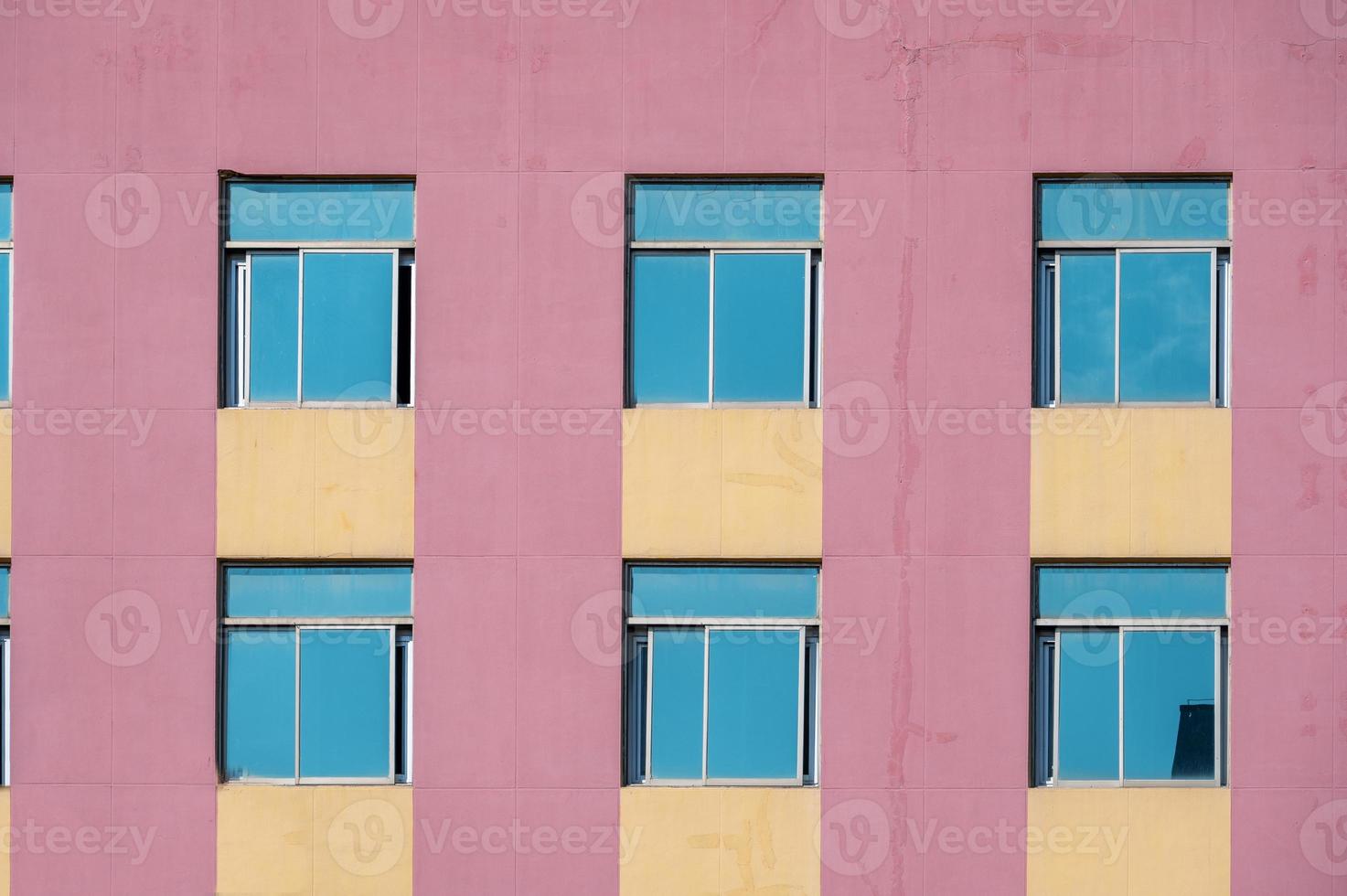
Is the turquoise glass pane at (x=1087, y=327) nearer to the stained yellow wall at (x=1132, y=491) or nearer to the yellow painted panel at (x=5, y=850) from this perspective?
the stained yellow wall at (x=1132, y=491)

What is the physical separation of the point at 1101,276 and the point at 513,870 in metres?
6.71

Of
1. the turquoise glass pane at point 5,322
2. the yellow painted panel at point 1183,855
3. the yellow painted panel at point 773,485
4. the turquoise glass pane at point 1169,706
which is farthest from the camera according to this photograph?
the turquoise glass pane at point 5,322

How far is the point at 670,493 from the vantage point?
816 centimetres

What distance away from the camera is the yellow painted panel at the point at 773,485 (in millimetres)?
8141

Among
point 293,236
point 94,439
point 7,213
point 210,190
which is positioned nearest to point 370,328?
point 293,236

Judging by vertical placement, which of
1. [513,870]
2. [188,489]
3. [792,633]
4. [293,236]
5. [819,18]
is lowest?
[513,870]

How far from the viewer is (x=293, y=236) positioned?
27.8 ft

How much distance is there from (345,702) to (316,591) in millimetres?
932

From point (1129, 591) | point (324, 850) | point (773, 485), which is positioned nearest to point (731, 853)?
point (773, 485)

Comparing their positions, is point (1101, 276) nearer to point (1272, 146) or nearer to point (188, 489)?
point (1272, 146)

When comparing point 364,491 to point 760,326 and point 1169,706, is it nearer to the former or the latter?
point 760,326

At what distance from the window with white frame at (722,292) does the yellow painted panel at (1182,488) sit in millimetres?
2662

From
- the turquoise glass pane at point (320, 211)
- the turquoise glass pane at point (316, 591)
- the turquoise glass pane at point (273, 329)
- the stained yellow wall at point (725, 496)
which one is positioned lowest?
the turquoise glass pane at point (316, 591)

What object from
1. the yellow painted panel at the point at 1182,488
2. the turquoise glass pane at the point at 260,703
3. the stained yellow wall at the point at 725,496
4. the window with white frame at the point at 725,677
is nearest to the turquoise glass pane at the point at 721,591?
the window with white frame at the point at 725,677
